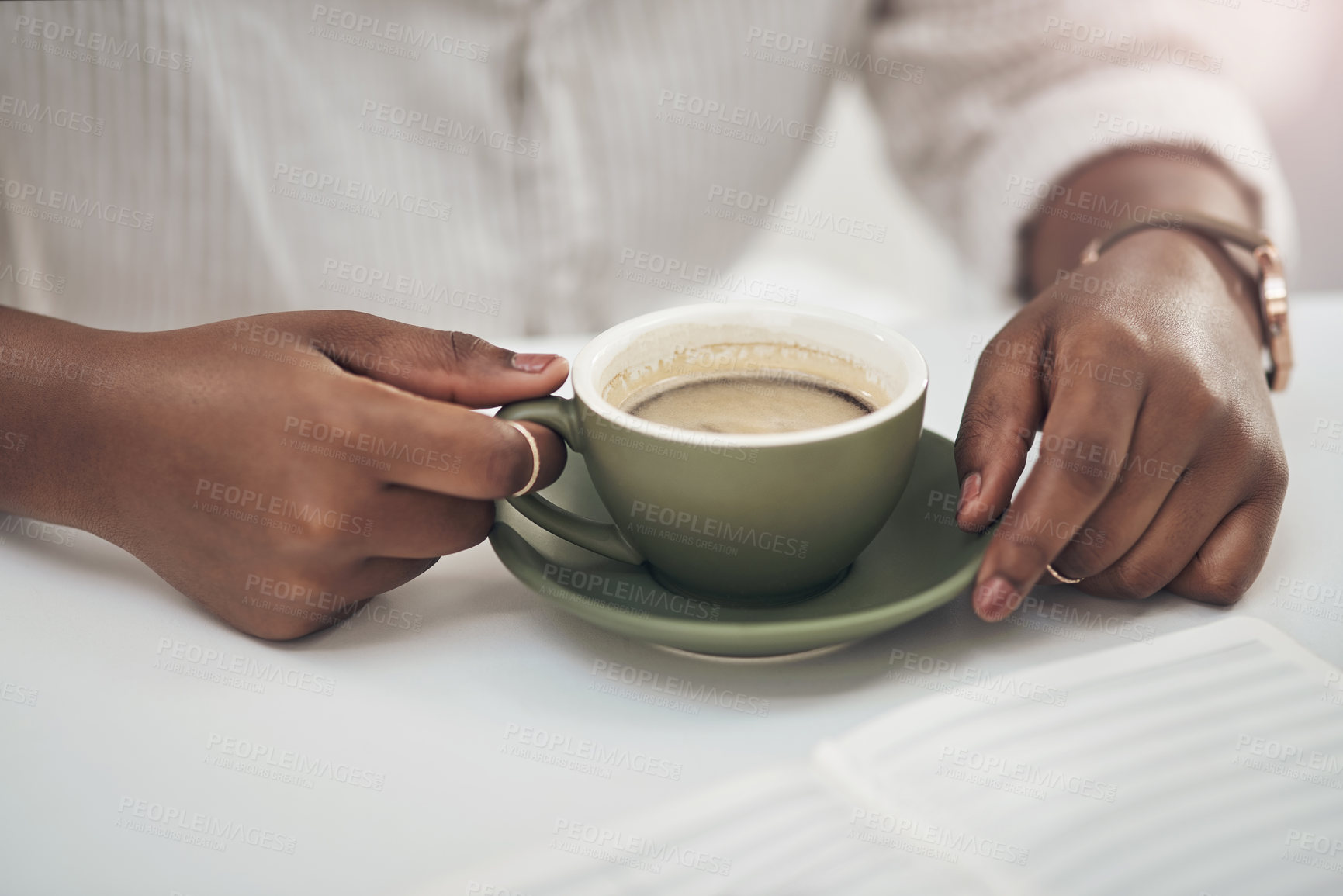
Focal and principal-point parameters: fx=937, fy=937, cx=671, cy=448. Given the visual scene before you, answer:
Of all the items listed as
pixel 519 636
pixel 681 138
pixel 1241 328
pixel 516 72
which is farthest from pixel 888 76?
pixel 519 636

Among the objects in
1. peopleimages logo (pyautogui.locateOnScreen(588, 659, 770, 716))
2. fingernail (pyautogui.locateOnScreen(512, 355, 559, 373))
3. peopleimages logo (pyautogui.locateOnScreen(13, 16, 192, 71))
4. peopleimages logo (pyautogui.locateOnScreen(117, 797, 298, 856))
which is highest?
peopleimages logo (pyautogui.locateOnScreen(13, 16, 192, 71))

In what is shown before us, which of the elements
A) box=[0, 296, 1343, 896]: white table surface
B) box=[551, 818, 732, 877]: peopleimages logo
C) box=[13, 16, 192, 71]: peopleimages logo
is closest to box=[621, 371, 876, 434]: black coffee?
box=[0, 296, 1343, 896]: white table surface

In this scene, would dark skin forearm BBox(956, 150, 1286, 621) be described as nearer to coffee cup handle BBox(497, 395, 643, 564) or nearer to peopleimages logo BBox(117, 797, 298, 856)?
coffee cup handle BBox(497, 395, 643, 564)

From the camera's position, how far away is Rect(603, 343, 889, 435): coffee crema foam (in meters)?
0.67

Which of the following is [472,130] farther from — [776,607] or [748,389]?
[776,607]

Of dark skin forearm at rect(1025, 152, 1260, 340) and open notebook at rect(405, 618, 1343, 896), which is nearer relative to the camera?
open notebook at rect(405, 618, 1343, 896)

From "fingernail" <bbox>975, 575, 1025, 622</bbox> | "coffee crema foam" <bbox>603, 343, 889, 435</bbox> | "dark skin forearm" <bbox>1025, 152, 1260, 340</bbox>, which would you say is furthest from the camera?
"dark skin forearm" <bbox>1025, 152, 1260, 340</bbox>

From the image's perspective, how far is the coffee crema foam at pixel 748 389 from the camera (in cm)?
67

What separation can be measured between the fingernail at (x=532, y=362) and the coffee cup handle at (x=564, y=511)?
0.02m

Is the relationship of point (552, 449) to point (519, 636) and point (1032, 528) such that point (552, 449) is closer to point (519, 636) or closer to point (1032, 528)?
→ point (519, 636)

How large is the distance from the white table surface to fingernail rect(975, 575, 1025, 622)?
0.04 meters

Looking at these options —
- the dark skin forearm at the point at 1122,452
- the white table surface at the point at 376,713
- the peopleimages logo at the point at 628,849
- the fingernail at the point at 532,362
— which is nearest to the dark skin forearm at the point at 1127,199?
the dark skin forearm at the point at 1122,452

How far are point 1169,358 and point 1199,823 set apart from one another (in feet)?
1.04

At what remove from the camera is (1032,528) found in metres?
0.57
